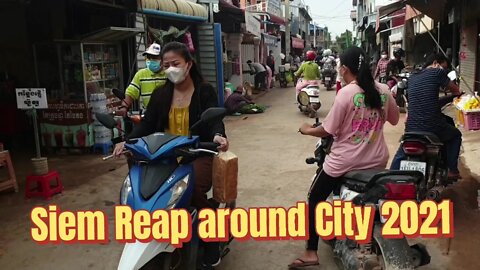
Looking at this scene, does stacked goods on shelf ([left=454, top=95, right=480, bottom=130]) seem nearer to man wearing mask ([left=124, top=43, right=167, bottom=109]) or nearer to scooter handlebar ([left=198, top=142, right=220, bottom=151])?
man wearing mask ([left=124, top=43, right=167, bottom=109])

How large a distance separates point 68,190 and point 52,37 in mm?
3674

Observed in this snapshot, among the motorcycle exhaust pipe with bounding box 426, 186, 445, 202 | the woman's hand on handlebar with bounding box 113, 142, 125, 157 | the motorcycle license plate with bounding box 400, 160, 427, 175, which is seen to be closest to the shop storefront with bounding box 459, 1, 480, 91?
the motorcycle exhaust pipe with bounding box 426, 186, 445, 202

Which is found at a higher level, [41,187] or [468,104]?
[468,104]

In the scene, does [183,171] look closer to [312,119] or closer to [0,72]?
[0,72]

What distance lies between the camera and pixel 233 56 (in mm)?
16109

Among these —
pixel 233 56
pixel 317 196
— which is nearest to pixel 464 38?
pixel 233 56

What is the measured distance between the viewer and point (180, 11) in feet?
32.6

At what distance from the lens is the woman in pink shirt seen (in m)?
3.16

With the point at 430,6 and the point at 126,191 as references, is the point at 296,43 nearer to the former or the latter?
the point at 430,6

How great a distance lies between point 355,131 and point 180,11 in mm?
7479

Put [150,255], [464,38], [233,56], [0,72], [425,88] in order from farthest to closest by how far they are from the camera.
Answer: [233,56]
[464,38]
[0,72]
[425,88]
[150,255]

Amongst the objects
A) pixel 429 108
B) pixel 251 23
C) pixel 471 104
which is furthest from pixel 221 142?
pixel 251 23

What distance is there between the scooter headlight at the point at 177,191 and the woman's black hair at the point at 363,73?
1.33 m

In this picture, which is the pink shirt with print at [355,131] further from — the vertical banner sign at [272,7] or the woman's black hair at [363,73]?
the vertical banner sign at [272,7]
